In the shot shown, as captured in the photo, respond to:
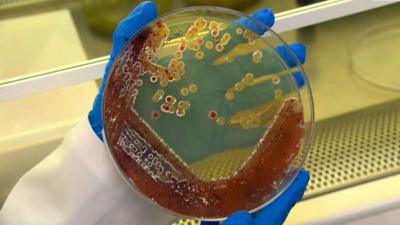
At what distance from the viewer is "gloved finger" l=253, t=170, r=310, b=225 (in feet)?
2.58

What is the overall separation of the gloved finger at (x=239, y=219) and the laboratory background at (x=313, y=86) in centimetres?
32

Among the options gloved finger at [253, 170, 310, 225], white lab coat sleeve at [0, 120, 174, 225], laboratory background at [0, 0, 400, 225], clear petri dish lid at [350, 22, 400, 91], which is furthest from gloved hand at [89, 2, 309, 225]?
clear petri dish lid at [350, 22, 400, 91]

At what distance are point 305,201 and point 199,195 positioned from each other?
0.38 m

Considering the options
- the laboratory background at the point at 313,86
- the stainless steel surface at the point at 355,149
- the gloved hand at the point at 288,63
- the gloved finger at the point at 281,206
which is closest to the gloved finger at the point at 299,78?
the gloved hand at the point at 288,63

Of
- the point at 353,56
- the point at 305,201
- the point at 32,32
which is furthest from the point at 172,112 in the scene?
the point at 353,56

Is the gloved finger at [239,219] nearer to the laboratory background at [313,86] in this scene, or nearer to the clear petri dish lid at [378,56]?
the laboratory background at [313,86]

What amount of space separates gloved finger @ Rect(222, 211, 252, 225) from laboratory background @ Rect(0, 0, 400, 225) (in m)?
0.32

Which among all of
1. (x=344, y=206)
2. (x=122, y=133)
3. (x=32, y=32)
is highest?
(x=122, y=133)

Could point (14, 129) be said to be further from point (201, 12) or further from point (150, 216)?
point (201, 12)

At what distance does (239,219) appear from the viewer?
29.0 inches

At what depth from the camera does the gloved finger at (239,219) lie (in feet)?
2.41

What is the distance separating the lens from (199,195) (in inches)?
30.5

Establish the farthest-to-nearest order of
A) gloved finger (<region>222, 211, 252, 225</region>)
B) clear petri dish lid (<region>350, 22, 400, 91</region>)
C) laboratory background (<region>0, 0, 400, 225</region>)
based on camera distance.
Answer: clear petri dish lid (<region>350, 22, 400, 91</region>) → laboratory background (<region>0, 0, 400, 225</region>) → gloved finger (<region>222, 211, 252, 225</region>)

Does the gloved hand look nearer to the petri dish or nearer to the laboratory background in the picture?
the petri dish
